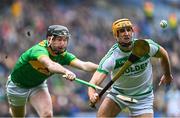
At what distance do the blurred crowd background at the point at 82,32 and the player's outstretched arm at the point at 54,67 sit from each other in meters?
5.38

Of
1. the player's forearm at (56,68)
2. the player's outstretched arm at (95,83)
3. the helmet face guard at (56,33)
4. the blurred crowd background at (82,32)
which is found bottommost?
the blurred crowd background at (82,32)

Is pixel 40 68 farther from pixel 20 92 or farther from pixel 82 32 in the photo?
pixel 82 32

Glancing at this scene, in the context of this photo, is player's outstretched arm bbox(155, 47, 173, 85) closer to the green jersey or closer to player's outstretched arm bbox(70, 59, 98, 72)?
player's outstretched arm bbox(70, 59, 98, 72)

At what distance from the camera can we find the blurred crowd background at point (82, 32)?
19.1m

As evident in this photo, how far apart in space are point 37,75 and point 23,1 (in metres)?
11.5

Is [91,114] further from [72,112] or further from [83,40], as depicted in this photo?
[83,40]

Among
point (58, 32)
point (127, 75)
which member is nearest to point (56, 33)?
point (58, 32)

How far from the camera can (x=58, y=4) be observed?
24.6 metres

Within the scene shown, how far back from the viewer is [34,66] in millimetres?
11734

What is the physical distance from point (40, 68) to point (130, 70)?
5.06 feet

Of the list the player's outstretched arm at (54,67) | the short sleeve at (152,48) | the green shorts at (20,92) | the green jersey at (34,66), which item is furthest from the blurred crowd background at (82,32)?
the short sleeve at (152,48)

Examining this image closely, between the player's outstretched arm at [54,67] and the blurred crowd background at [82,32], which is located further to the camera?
the blurred crowd background at [82,32]

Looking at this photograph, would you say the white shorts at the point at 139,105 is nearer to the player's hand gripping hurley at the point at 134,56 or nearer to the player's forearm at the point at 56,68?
the player's hand gripping hurley at the point at 134,56

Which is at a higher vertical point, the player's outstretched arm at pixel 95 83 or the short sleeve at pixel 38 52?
the short sleeve at pixel 38 52
